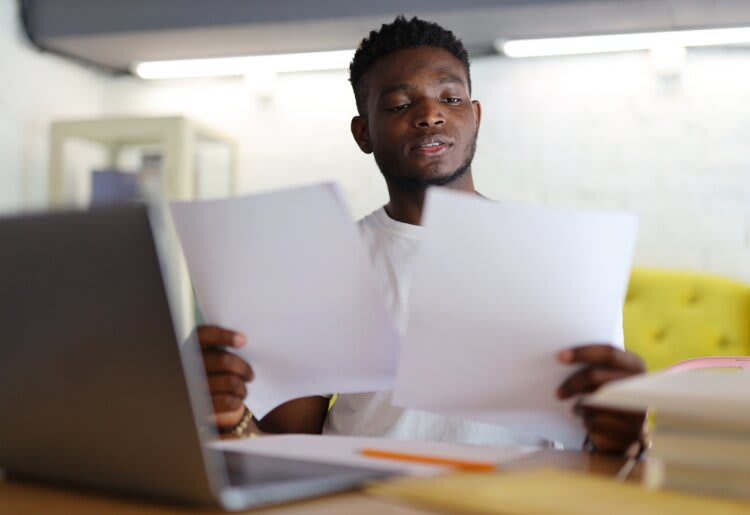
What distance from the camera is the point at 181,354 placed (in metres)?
0.48

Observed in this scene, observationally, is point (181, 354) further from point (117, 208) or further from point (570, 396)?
point (570, 396)

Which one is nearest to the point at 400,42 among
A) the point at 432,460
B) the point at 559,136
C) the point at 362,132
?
the point at 362,132

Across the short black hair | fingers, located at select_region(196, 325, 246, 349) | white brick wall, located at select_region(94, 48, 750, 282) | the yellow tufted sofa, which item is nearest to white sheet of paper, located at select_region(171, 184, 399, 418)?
fingers, located at select_region(196, 325, 246, 349)

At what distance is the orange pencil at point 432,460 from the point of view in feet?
1.98

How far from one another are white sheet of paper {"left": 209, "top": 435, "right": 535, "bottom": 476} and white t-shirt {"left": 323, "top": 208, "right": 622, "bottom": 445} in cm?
21

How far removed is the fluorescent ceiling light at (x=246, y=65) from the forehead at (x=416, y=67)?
148 cm

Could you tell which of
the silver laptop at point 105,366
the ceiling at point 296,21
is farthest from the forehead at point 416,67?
the ceiling at point 296,21

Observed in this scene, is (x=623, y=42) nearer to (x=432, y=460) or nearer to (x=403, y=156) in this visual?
(x=403, y=156)


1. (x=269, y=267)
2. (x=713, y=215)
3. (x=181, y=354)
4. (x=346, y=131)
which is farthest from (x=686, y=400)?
(x=346, y=131)

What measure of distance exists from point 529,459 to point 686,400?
0.65ft

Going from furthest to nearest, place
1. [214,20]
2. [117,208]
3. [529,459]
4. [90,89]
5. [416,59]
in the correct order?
[90,89]
[214,20]
[416,59]
[529,459]
[117,208]

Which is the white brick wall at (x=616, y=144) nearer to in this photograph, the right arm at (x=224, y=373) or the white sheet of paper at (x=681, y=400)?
the right arm at (x=224, y=373)

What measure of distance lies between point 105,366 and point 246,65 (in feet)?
8.20

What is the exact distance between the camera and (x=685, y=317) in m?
2.35
